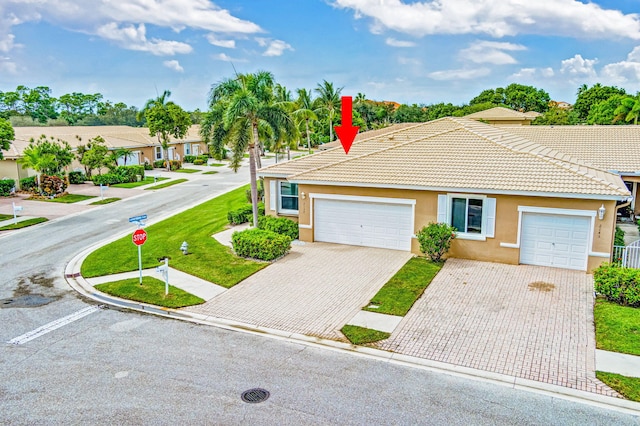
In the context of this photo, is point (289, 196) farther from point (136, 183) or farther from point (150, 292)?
point (136, 183)

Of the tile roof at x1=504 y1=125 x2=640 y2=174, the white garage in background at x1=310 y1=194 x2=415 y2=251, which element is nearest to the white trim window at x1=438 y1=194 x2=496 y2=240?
the white garage in background at x1=310 y1=194 x2=415 y2=251

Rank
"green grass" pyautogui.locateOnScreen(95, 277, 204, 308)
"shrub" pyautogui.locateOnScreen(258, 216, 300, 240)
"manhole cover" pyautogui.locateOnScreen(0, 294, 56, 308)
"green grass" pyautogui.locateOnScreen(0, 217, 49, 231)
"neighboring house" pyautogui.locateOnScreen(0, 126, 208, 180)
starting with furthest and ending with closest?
"neighboring house" pyautogui.locateOnScreen(0, 126, 208, 180)
"green grass" pyautogui.locateOnScreen(0, 217, 49, 231)
"shrub" pyautogui.locateOnScreen(258, 216, 300, 240)
"manhole cover" pyautogui.locateOnScreen(0, 294, 56, 308)
"green grass" pyautogui.locateOnScreen(95, 277, 204, 308)

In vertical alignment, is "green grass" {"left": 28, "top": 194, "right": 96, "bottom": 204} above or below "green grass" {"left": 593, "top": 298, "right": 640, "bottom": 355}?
above

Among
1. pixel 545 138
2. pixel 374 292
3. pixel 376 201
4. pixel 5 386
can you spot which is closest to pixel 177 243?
pixel 376 201

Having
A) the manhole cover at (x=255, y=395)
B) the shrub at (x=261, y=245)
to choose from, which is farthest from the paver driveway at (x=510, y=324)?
the shrub at (x=261, y=245)

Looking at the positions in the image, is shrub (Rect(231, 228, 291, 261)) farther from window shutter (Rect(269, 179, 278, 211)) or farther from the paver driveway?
the paver driveway
